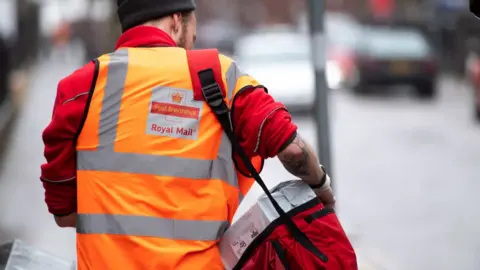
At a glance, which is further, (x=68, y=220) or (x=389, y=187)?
(x=389, y=187)

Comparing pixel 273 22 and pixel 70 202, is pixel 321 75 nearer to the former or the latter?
pixel 70 202

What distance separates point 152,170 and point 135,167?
0.05 metres

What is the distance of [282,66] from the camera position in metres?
24.1

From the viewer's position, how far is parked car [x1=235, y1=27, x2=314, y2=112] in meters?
22.9

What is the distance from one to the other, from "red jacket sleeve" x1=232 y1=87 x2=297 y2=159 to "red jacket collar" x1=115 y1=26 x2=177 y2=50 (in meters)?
0.32

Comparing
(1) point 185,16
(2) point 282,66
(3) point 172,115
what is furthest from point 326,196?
(2) point 282,66

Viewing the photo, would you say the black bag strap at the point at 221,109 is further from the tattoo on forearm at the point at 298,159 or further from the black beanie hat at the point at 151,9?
the black beanie hat at the point at 151,9

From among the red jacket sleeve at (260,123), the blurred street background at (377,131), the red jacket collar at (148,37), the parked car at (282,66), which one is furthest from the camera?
the parked car at (282,66)

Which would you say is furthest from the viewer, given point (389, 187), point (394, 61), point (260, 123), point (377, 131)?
point (394, 61)

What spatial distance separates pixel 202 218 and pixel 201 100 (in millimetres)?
338

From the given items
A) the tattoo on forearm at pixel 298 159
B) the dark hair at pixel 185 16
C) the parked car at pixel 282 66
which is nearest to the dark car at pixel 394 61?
the parked car at pixel 282 66

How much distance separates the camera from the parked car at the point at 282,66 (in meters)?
22.9

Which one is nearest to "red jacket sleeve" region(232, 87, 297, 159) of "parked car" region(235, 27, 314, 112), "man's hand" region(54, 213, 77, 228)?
"man's hand" region(54, 213, 77, 228)

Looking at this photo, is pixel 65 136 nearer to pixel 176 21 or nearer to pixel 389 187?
pixel 176 21
